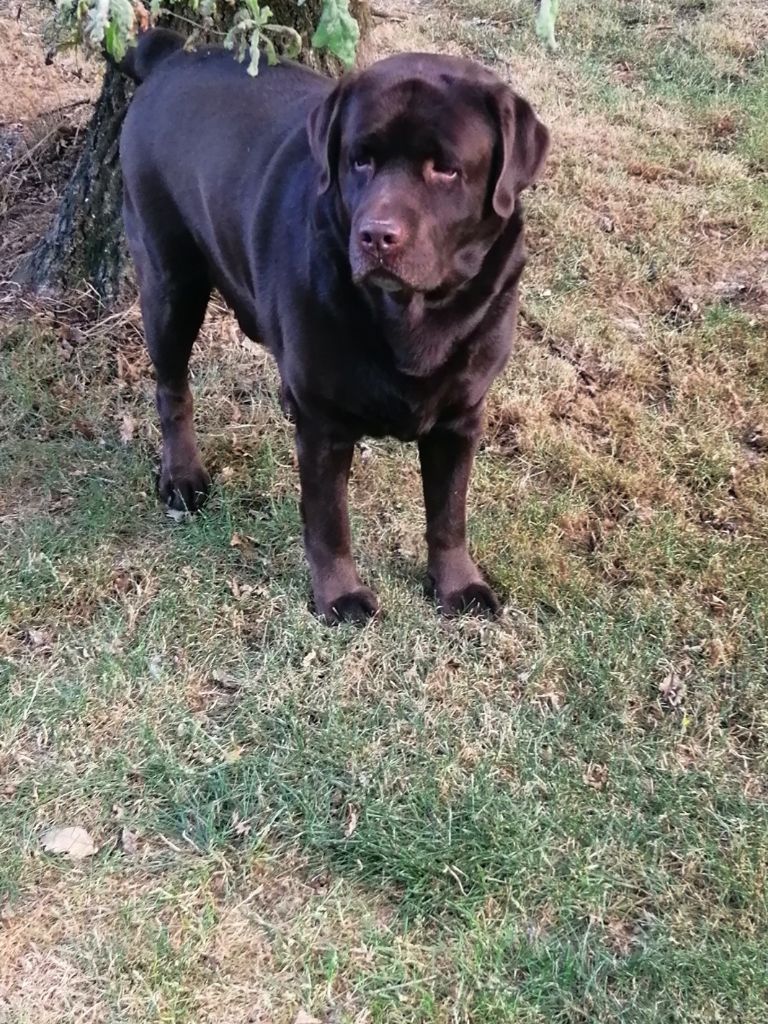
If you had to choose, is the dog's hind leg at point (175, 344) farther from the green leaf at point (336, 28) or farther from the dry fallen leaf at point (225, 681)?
the green leaf at point (336, 28)

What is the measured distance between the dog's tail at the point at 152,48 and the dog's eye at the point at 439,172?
1400mm

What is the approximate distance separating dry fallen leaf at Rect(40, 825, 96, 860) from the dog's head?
→ 4.55 feet

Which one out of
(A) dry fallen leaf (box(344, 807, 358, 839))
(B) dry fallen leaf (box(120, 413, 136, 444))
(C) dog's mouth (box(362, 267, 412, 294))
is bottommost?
(A) dry fallen leaf (box(344, 807, 358, 839))

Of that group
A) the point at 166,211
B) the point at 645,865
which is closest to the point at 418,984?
the point at 645,865

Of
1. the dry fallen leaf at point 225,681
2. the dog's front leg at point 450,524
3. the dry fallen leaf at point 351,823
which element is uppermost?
the dog's front leg at point 450,524

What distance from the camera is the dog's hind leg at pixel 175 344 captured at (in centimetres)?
318

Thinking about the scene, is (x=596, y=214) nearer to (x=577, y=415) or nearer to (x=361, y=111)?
(x=577, y=415)

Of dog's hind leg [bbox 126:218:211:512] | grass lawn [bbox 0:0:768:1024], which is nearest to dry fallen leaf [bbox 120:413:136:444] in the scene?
grass lawn [bbox 0:0:768:1024]

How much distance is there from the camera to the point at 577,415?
378 cm

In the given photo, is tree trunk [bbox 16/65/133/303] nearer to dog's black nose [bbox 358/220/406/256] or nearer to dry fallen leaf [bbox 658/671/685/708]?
dog's black nose [bbox 358/220/406/256]

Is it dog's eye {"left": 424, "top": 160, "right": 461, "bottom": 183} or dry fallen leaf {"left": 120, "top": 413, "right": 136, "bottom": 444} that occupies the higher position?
dog's eye {"left": 424, "top": 160, "right": 461, "bottom": 183}

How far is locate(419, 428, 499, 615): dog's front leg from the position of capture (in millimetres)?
2842

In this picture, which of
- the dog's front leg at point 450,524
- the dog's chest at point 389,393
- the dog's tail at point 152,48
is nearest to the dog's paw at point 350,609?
the dog's front leg at point 450,524

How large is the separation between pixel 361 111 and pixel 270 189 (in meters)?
0.53
